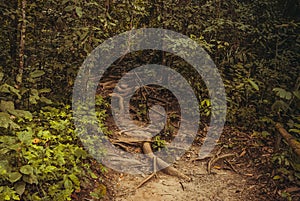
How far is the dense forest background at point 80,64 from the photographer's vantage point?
3.91m

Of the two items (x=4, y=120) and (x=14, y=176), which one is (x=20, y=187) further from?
(x=4, y=120)

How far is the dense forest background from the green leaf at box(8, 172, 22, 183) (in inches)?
0.4

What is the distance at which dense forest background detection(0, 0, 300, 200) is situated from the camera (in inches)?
154

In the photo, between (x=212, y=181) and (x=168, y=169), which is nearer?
(x=212, y=181)

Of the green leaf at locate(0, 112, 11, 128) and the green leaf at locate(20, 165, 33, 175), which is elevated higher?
the green leaf at locate(0, 112, 11, 128)

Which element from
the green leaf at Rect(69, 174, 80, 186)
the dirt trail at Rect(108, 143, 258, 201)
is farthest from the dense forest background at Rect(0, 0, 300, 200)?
the dirt trail at Rect(108, 143, 258, 201)

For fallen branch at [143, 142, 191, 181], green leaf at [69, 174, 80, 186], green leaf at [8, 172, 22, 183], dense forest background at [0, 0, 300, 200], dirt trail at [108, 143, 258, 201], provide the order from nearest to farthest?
green leaf at [8, 172, 22, 183]
dense forest background at [0, 0, 300, 200]
green leaf at [69, 174, 80, 186]
dirt trail at [108, 143, 258, 201]
fallen branch at [143, 142, 191, 181]

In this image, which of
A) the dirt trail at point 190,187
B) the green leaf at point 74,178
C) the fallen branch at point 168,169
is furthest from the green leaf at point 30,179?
the fallen branch at point 168,169

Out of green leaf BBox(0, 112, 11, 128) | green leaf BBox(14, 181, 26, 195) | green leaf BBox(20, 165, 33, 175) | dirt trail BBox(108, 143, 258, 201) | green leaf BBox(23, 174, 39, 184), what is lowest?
dirt trail BBox(108, 143, 258, 201)

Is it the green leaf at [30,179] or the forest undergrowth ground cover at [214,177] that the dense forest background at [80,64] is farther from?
the forest undergrowth ground cover at [214,177]

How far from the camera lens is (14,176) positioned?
11.4 ft

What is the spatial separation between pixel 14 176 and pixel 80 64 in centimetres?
329

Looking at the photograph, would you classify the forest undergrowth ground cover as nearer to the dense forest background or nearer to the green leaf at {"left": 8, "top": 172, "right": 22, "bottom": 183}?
the dense forest background

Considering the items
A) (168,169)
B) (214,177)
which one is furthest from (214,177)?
(168,169)
